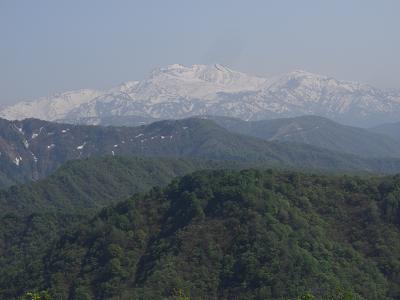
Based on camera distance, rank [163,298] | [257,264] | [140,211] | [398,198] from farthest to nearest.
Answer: [140,211] → [398,198] → [257,264] → [163,298]

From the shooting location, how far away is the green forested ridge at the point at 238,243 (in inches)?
3652

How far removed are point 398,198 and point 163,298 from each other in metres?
43.4

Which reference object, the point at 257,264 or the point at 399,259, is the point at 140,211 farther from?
the point at 399,259

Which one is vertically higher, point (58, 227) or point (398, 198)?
point (398, 198)

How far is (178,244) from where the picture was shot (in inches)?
4058

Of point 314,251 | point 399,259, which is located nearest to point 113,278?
point 314,251

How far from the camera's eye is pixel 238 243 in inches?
3959

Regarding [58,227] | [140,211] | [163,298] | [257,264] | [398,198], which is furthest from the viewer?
[58,227]

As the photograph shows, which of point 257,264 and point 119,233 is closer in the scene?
point 257,264

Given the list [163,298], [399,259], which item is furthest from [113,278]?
[399,259]

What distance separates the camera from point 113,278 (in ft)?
330

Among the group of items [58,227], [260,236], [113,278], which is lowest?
[58,227]

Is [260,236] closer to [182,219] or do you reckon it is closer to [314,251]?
[314,251]

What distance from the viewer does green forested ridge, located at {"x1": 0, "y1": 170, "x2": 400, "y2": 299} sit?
92.8 meters
